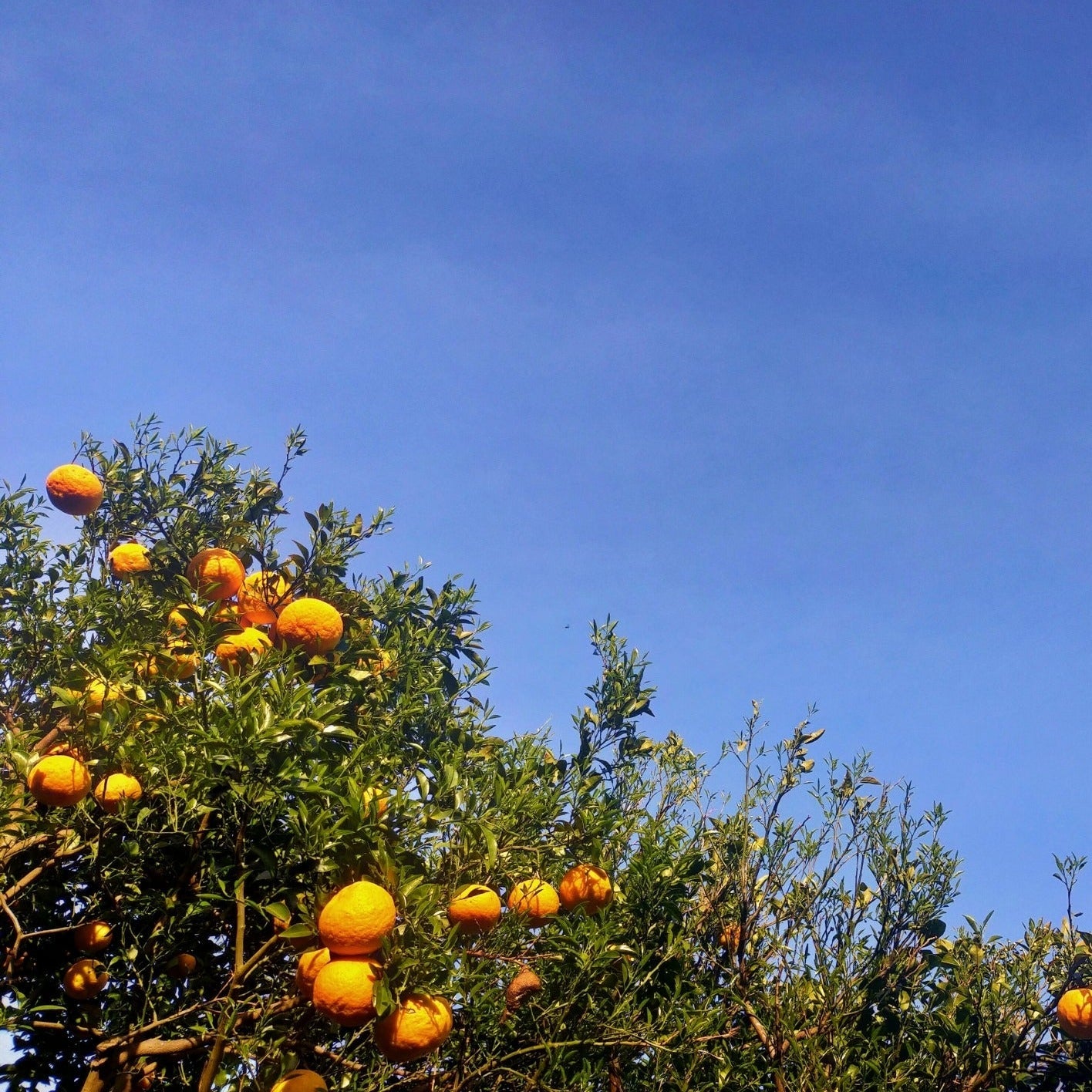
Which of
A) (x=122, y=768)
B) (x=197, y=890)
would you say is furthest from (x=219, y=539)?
(x=197, y=890)

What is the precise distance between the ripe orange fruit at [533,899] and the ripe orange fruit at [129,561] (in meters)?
3.03

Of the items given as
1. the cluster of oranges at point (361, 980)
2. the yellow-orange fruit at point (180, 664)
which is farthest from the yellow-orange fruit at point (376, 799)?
the yellow-orange fruit at point (180, 664)

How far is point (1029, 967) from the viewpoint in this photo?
20.5 ft

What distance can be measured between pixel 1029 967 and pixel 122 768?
5758 mm

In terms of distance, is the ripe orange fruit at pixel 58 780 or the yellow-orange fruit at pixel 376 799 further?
the ripe orange fruit at pixel 58 780

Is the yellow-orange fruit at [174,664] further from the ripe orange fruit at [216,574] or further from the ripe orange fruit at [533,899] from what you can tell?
the ripe orange fruit at [533,899]

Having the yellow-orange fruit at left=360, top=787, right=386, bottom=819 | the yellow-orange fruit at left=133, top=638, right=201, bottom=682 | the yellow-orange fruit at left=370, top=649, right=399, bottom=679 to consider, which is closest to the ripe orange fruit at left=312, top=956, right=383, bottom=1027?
the yellow-orange fruit at left=360, top=787, right=386, bottom=819

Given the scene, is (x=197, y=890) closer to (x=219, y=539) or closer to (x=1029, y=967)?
(x=219, y=539)

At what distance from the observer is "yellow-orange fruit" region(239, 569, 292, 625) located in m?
5.65

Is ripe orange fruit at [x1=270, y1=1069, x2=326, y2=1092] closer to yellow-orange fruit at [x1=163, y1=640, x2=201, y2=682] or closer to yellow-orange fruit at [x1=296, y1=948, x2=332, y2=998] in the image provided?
yellow-orange fruit at [x1=296, y1=948, x2=332, y2=998]

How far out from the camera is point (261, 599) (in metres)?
5.68

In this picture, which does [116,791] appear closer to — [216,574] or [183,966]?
[183,966]

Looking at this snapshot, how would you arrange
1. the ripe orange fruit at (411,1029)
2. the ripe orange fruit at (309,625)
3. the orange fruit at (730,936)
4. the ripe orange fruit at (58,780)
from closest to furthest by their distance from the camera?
the ripe orange fruit at (411,1029), the ripe orange fruit at (58,780), the ripe orange fruit at (309,625), the orange fruit at (730,936)

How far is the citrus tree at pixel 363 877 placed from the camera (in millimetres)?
4121
